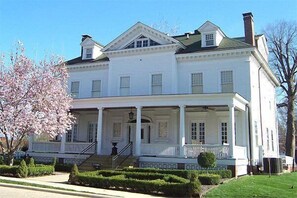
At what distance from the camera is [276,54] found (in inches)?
1571

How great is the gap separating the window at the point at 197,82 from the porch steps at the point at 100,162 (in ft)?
23.6

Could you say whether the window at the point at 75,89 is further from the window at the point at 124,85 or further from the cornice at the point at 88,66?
the window at the point at 124,85

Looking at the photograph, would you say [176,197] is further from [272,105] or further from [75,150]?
[272,105]

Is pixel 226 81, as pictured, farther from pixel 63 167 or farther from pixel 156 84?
pixel 63 167

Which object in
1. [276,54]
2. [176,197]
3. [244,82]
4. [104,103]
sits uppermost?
[276,54]

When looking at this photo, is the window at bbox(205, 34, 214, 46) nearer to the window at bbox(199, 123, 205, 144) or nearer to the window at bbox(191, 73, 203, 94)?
the window at bbox(191, 73, 203, 94)

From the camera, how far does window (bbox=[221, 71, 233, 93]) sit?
23531 millimetres

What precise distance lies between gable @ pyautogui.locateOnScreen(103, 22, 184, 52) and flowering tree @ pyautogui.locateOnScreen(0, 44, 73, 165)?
642 cm

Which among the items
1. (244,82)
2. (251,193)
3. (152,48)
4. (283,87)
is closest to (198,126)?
(244,82)

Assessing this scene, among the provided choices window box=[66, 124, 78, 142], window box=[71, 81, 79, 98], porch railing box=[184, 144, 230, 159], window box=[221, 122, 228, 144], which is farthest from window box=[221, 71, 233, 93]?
window box=[66, 124, 78, 142]

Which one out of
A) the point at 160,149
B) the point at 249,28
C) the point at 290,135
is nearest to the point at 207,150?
the point at 160,149

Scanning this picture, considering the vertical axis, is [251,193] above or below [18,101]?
below

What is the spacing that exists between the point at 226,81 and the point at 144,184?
12.6 m

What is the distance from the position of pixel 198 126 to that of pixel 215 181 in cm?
910
